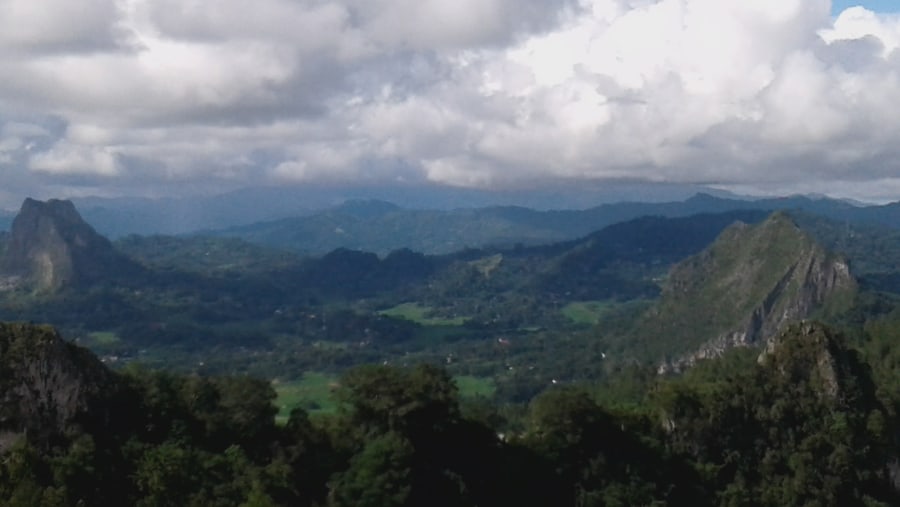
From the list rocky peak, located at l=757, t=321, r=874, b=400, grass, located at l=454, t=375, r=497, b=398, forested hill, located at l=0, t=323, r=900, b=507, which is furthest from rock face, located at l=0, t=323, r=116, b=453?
grass, located at l=454, t=375, r=497, b=398

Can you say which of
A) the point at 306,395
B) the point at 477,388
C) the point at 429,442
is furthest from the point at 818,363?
the point at 477,388

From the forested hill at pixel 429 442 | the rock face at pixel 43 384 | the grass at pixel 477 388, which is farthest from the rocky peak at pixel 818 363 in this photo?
the grass at pixel 477 388

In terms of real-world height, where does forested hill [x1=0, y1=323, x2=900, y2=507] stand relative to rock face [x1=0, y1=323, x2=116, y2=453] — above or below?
Result: below

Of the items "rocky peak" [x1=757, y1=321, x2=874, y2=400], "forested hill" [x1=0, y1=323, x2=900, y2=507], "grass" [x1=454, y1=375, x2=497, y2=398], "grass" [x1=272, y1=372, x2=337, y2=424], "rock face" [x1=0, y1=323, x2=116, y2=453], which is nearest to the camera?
"forested hill" [x1=0, y1=323, x2=900, y2=507]

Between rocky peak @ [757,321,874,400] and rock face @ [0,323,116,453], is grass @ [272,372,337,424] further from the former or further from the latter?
rock face @ [0,323,116,453]

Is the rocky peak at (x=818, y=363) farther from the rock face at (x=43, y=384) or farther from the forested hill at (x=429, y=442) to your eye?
the rock face at (x=43, y=384)

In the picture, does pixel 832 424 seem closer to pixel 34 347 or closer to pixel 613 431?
pixel 613 431
